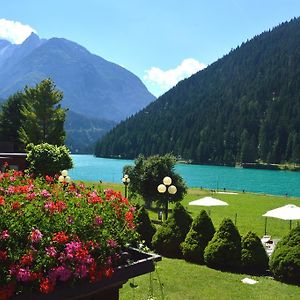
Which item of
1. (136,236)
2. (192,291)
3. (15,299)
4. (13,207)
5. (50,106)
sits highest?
(50,106)

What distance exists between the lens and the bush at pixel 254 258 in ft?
58.2

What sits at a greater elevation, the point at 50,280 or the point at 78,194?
the point at 78,194

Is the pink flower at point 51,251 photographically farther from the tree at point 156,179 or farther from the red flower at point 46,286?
the tree at point 156,179

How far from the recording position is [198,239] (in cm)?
1906

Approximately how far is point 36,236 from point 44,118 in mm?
54864

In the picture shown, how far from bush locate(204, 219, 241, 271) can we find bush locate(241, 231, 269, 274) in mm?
298

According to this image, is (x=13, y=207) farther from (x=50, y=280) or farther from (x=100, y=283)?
(x=100, y=283)

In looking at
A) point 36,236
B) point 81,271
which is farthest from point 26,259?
point 81,271

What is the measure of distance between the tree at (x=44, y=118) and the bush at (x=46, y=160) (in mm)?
18298

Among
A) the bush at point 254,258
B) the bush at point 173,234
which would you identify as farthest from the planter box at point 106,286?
the bush at point 173,234

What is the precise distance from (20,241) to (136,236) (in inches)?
63.9

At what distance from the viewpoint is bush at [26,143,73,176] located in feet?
123

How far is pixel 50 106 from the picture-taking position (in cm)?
5738

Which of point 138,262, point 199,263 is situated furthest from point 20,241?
point 199,263
